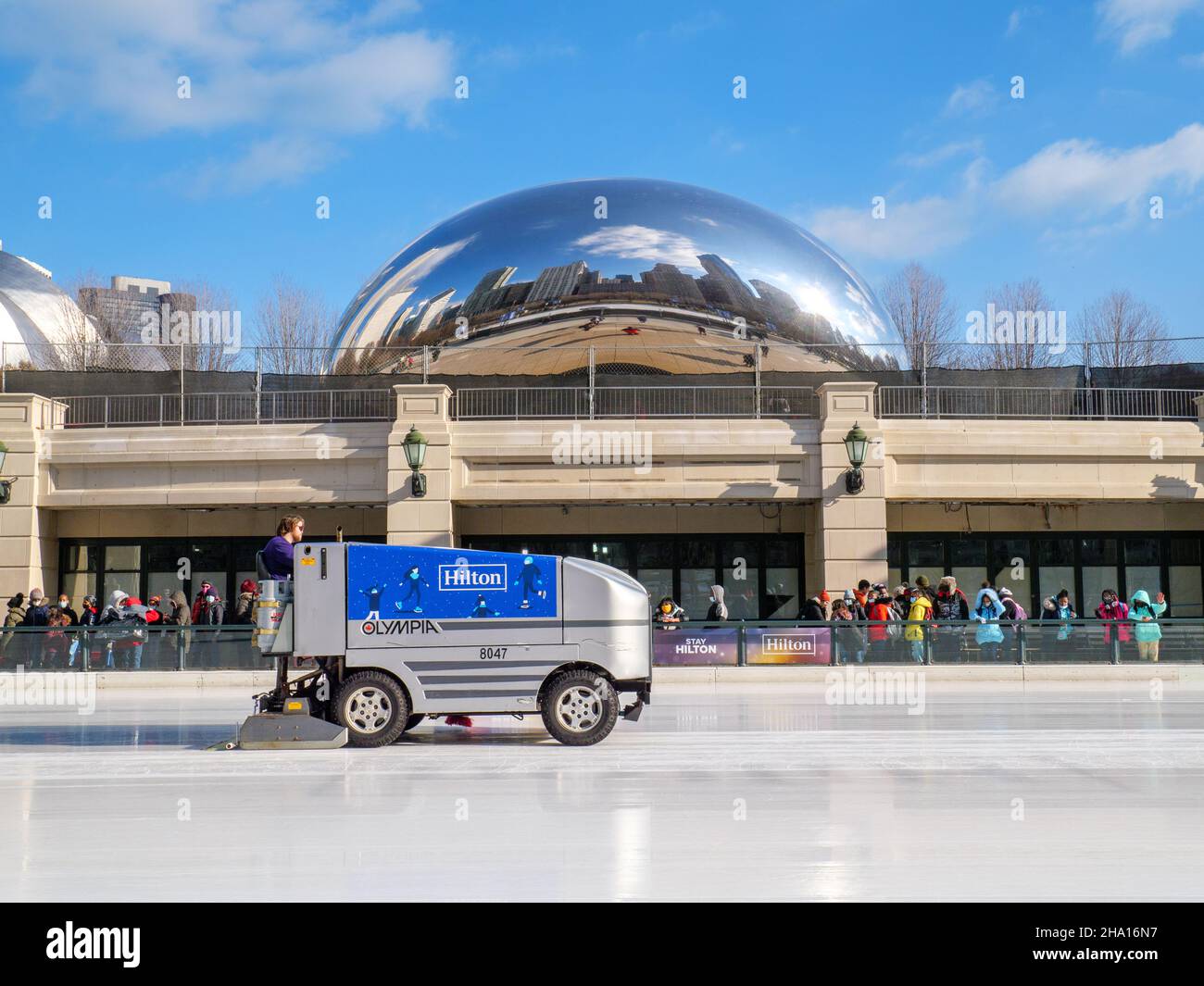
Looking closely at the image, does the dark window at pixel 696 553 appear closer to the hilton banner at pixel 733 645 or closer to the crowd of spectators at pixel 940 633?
the crowd of spectators at pixel 940 633

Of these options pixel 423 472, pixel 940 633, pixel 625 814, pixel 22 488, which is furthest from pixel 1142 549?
pixel 22 488

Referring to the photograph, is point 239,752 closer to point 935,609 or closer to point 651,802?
point 651,802

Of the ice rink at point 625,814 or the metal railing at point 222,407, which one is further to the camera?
the metal railing at point 222,407

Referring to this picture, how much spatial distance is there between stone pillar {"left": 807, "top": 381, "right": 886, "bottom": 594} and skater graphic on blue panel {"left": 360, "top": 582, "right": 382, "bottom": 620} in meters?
14.3

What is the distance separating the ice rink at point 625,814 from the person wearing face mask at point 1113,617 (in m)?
7.42

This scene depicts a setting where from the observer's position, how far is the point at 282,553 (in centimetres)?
1145

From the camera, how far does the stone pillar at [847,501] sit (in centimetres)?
2436

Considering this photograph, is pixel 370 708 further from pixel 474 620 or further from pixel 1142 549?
pixel 1142 549

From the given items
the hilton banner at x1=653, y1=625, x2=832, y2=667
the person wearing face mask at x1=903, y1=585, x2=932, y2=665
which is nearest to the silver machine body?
the hilton banner at x1=653, y1=625, x2=832, y2=667

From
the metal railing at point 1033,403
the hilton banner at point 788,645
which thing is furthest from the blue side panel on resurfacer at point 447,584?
the metal railing at point 1033,403

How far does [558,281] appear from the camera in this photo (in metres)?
29.1

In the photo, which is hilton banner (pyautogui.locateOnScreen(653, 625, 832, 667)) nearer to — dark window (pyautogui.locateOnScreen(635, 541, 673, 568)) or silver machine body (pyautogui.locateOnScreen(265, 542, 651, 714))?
dark window (pyautogui.locateOnScreen(635, 541, 673, 568))

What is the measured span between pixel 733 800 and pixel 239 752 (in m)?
5.11

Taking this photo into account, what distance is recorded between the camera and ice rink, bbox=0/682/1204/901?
580 cm
